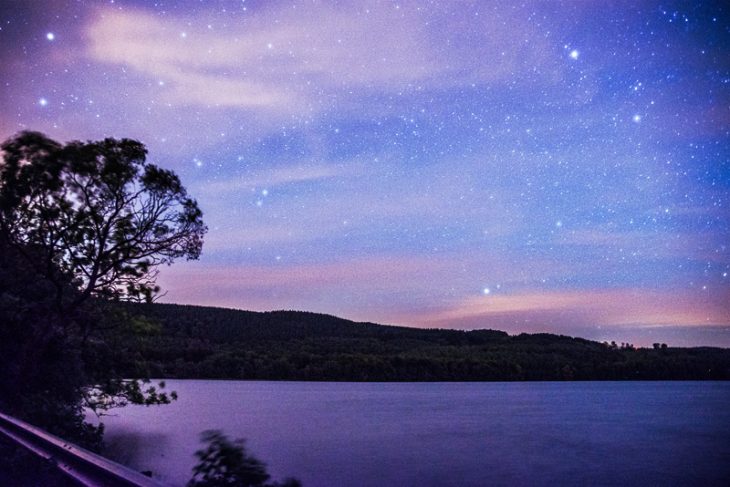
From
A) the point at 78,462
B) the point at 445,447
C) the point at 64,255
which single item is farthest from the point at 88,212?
the point at 445,447

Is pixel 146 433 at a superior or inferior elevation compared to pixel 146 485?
inferior

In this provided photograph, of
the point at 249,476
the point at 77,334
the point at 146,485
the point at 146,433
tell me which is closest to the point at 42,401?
the point at 77,334

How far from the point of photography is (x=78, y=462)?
7.20 m

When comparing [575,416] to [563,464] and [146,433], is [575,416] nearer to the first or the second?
[563,464]

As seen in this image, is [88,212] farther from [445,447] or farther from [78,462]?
[445,447]

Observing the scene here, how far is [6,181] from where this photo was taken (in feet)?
61.6

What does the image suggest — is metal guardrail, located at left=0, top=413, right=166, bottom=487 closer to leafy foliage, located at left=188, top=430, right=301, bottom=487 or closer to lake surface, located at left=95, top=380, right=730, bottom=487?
leafy foliage, located at left=188, top=430, right=301, bottom=487

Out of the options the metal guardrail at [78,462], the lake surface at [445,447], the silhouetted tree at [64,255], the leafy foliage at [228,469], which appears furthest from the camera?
the lake surface at [445,447]

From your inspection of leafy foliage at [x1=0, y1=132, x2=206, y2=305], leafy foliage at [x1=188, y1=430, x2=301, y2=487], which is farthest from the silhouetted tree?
leafy foliage at [x1=188, y1=430, x2=301, y2=487]

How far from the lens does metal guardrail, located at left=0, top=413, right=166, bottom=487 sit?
18.5ft

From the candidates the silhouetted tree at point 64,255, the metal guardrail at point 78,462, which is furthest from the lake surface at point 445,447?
the metal guardrail at point 78,462

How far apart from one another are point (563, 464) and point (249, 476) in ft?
124

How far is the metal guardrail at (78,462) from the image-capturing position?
18.5 ft

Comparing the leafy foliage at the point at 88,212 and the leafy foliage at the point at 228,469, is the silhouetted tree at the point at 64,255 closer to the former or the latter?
the leafy foliage at the point at 88,212
